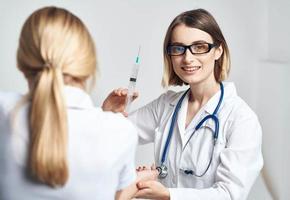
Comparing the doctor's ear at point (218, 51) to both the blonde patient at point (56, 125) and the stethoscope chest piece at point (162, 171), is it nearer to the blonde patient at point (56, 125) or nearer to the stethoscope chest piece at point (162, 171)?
the stethoscope chest piece at point (162, 171)

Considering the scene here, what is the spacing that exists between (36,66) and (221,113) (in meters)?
0.74

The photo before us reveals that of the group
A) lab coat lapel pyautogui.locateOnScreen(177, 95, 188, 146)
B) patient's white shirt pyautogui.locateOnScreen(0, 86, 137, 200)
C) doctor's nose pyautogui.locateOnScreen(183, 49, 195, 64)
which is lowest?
lab coat lapel pyautogui.locateOnScreen(177, 95, 188, 146)

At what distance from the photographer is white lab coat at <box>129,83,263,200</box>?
4.03ft

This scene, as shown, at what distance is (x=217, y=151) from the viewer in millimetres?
1279

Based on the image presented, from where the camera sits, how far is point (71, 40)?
76cm

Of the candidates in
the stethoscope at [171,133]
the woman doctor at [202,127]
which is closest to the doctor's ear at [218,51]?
the woman doctor at [202,127]

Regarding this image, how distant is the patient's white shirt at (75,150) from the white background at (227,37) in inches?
35.0

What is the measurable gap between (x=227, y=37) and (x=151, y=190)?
0.95m

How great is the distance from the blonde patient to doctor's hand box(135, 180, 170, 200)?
34 cm

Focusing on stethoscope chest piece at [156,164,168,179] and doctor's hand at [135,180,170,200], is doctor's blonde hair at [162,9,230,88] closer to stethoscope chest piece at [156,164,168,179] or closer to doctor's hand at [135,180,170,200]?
stethoscope chest piece at [156,164,168,179]

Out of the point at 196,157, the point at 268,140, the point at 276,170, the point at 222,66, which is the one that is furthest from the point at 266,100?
the point at 196,157

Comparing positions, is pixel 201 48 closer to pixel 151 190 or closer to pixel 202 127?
pixel 202 127

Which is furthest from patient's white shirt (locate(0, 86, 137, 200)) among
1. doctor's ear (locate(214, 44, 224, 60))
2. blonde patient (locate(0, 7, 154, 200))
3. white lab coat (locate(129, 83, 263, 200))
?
doctor's ear (locate(214, 44, 224, 60))

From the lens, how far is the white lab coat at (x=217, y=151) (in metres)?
1.23
